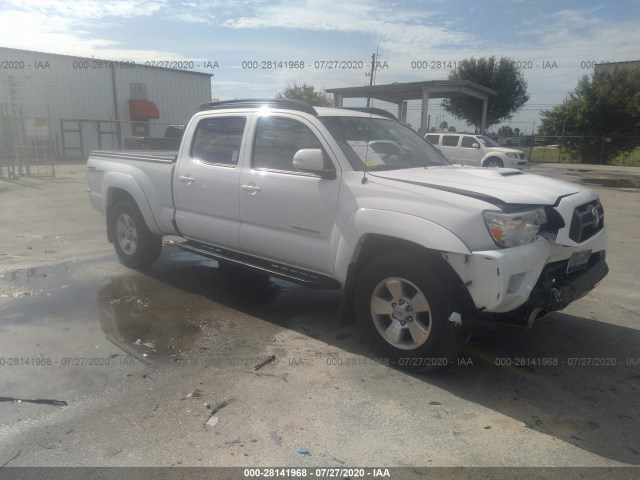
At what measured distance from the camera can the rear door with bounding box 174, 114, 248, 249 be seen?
16.7ft

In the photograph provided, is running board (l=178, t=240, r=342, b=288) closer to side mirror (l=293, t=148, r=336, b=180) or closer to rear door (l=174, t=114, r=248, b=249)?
rear door (l=174, t=114, r=248, b=249)

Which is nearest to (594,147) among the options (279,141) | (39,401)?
(279,141)

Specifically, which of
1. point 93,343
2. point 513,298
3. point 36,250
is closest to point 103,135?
point 36,250

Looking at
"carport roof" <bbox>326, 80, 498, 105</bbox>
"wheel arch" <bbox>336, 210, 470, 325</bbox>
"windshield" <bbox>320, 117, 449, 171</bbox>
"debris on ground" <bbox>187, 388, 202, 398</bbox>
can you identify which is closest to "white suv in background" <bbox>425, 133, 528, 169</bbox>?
"carport roof" <bbox>326, 80, 498, 105</bbox>

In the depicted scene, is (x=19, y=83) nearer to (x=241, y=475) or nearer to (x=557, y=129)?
(x=241, y=475)

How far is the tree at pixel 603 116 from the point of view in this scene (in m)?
33.2

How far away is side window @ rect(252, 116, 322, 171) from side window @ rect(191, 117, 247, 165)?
10.9 inches

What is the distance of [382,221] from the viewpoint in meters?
3.79

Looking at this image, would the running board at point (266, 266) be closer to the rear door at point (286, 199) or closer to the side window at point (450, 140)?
the rear door at point (286, 199)

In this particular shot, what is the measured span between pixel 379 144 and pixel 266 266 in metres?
1.55

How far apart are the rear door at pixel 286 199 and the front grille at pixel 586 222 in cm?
179

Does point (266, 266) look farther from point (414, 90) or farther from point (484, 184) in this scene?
point (414, 90)

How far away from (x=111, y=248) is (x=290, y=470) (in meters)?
5.96

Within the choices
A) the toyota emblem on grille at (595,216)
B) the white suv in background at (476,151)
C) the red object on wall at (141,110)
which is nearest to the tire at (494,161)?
the white suv in background at (476,151)
